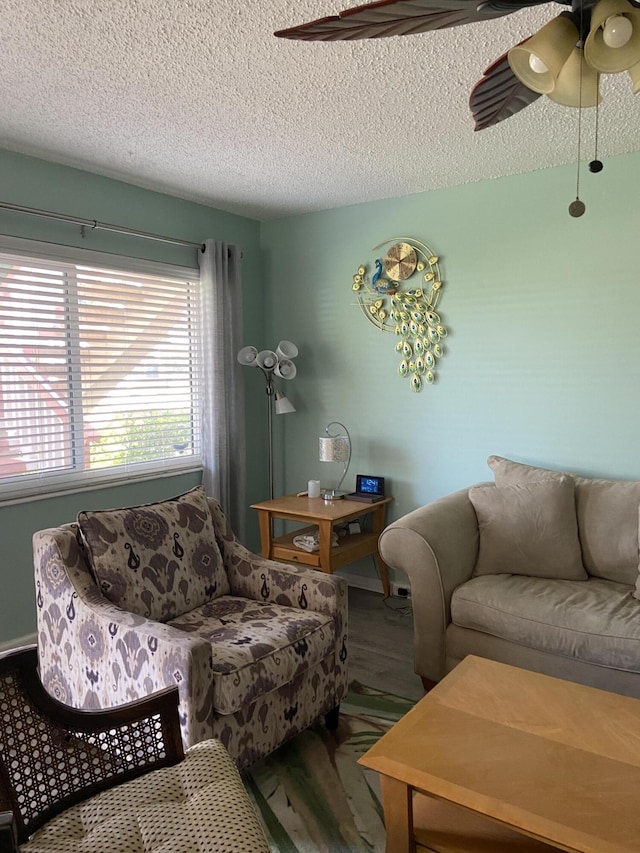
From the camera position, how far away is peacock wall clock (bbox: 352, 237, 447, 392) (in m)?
3.69

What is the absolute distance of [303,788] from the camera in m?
2.13

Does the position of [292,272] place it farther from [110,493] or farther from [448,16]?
[448,16]

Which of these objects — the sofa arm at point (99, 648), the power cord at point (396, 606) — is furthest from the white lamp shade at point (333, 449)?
the sofa arm at point (99, 648)

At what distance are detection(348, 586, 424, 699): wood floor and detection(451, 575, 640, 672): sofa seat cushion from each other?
45cm

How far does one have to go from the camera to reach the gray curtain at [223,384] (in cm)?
388

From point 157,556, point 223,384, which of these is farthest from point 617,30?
point 223,384

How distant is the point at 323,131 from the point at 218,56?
77 cm

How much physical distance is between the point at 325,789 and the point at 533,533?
1415 millimetres

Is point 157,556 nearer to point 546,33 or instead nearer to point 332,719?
point 332,719

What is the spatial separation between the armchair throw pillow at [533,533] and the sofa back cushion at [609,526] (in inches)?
2.2

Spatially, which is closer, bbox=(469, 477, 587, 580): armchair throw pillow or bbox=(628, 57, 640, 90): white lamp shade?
bbox=(628, 57, 640, 90): white lamp shade

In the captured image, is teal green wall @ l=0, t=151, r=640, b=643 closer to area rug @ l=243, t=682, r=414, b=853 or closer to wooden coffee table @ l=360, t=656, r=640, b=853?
area rug @ l=243, t=682, r=414, b=853

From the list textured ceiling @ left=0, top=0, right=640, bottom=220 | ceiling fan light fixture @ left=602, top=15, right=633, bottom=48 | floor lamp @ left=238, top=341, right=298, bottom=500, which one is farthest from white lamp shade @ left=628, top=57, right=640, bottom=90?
floor lamp @ left=238, top=341, right=298, bottom=500

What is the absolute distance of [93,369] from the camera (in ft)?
11.1
